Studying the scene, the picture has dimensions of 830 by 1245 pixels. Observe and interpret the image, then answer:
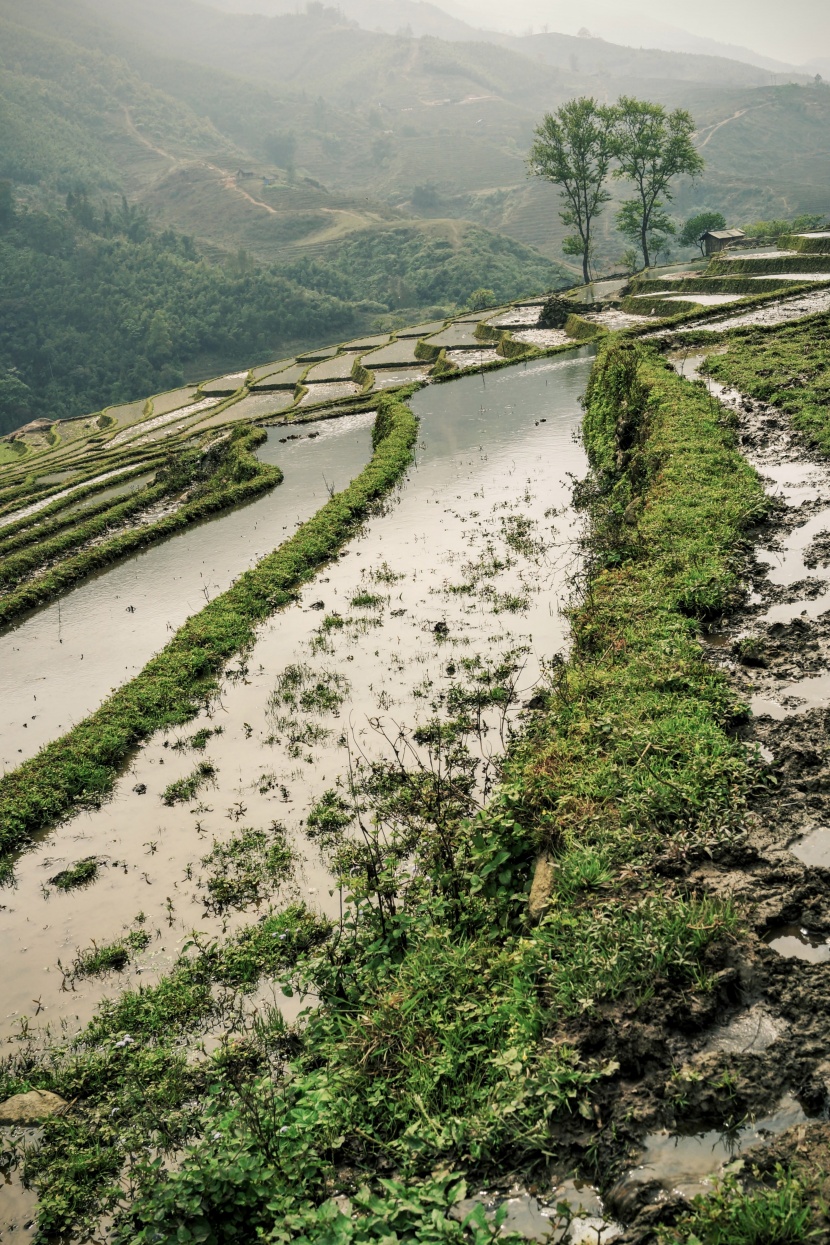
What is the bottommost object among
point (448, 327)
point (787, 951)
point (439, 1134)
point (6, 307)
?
point (439, 1134)

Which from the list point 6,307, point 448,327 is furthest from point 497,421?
point 6,307

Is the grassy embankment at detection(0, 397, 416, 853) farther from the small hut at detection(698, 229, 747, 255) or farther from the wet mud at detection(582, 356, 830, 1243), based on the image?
the small hut at detection(698, 229, 747, 255)

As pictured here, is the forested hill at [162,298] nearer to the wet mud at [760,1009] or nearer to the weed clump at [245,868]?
the weed clump at [245,868]

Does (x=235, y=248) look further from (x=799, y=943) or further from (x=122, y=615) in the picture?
(x=799, y=943)

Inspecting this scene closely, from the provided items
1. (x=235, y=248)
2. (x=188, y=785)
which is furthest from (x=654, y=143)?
(x=235, y=248)

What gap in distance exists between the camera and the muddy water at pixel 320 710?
273 inches

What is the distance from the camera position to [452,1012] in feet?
15.0

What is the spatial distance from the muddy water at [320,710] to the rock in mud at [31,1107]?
2.66 feet

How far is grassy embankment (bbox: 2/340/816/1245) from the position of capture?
11.9 feet

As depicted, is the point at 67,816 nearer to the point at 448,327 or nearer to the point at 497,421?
the point at 497,421

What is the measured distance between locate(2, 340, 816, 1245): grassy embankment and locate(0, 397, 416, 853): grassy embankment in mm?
3671

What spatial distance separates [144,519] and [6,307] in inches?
3509

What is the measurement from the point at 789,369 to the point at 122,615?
15175mm

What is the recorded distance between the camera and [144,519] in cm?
2052
